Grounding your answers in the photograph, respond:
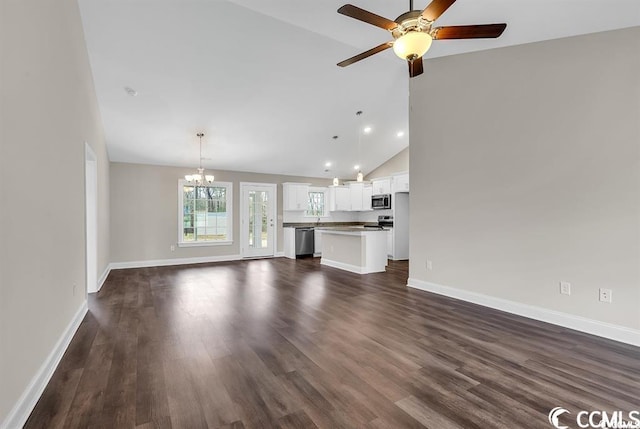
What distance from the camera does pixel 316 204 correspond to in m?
9.36

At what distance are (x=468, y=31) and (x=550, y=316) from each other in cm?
305

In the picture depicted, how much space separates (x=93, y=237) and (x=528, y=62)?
20.6 ft

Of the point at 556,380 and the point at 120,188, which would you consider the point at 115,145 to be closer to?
the point at 120,188

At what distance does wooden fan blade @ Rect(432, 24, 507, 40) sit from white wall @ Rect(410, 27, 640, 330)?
159cm

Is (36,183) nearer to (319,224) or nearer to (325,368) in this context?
(325,368)

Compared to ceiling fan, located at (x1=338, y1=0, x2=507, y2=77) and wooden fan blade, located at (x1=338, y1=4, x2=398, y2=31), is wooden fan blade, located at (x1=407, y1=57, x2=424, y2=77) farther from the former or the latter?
wooden fan blade, located at (x1=338, y1=4, x2=398, y2=31)

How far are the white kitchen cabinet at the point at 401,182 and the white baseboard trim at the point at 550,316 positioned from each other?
3.59 metres

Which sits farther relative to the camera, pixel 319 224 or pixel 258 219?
pixel 319 224

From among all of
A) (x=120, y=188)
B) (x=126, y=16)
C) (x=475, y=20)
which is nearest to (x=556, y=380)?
(x=475, y=20)

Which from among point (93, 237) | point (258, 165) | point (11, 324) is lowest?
point (11, 324)

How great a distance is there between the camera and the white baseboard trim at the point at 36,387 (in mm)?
1646

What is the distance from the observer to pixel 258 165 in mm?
7762

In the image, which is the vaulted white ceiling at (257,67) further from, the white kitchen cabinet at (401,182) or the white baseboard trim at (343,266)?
the white baseboard trim at (343,266)

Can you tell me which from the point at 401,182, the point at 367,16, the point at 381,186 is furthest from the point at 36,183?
the point at 381,186
